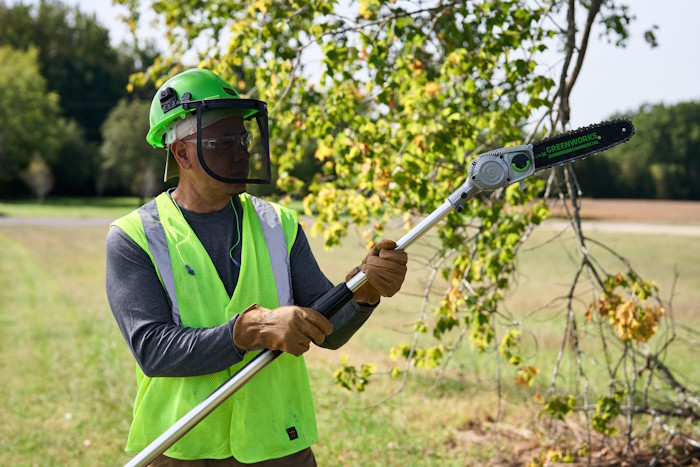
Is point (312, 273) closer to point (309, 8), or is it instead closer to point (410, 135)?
point (410, 135)

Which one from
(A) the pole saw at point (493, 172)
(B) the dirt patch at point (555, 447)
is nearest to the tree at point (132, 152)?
(B) the dirt patch at point (555, 447)

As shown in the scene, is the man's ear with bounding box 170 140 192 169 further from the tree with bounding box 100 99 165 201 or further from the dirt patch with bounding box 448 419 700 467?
the tree with bounding box 100 99 165 201

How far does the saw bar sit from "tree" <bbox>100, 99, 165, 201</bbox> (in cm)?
4763

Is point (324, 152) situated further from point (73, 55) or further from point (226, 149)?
point (73, 55)

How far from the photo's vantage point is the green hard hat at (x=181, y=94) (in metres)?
2.58

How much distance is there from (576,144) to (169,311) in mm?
1403

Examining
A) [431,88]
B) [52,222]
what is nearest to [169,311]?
[431,88]

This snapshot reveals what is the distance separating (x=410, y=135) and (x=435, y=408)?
10.4ft

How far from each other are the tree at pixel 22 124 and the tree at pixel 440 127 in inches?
1973

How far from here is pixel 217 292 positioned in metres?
2.47

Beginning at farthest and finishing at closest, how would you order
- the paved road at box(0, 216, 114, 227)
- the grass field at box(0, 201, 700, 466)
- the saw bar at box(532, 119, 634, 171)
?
the paved road at box(0, 216, 114, 227) < the grass field at box(0, 201, 700, 466) < the saw bar at box(532, 119, 634, 171)

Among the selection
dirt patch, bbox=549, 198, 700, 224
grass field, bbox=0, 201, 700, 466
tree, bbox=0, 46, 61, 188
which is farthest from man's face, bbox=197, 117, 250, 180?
tree, bbox=0, 46, 61, 188

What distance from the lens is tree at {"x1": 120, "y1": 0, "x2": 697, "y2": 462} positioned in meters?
4.37

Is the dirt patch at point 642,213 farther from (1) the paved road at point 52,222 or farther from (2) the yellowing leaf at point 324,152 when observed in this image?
(2) the yellowing leaf at point 324,152
